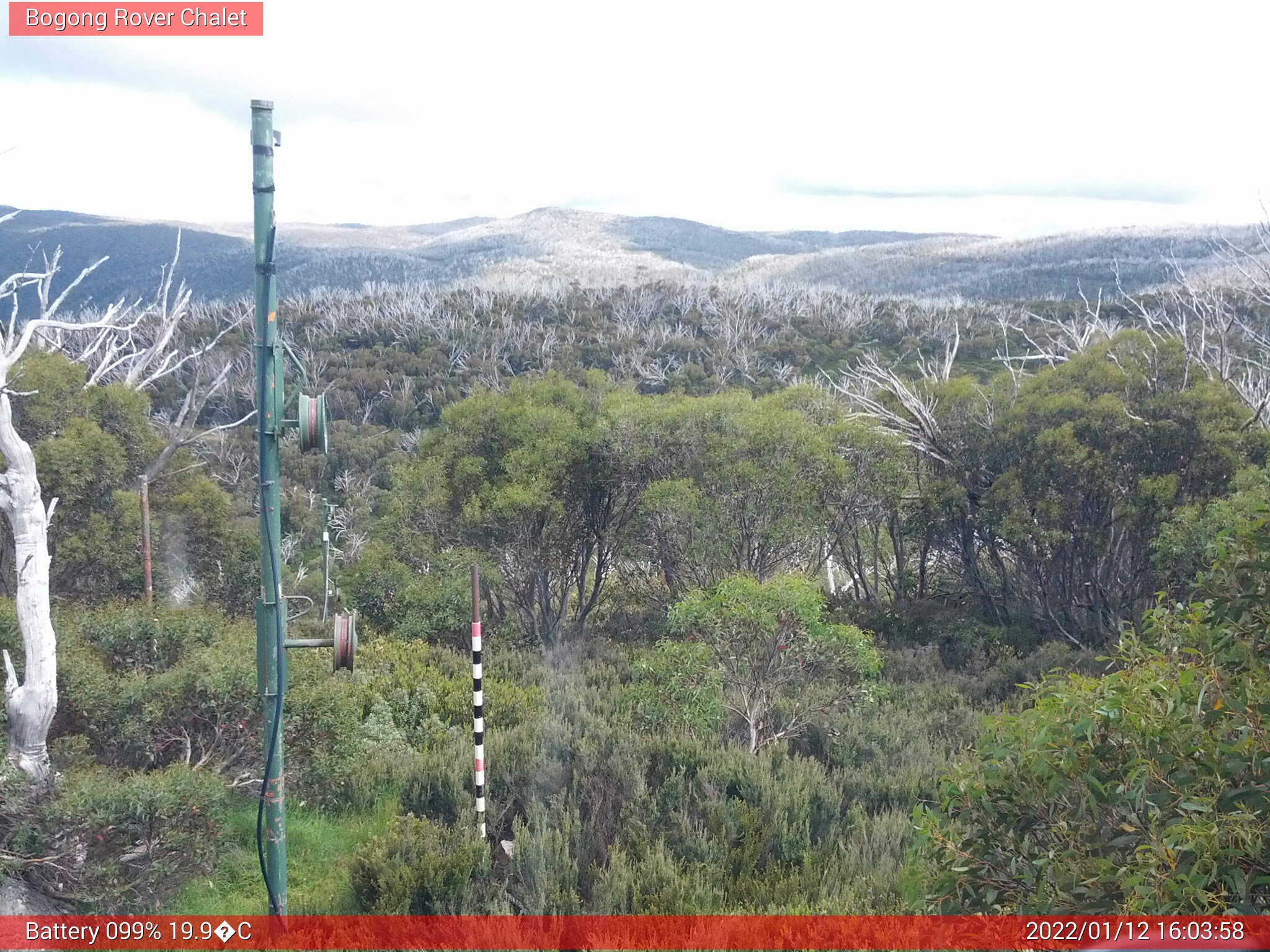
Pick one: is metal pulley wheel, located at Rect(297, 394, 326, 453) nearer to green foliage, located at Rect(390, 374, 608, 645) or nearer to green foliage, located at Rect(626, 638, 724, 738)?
green foliage, located at Rect(626, 638, 724, 738)

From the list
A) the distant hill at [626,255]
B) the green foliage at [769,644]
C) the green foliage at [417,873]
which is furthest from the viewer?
the distant hill at [626,255]

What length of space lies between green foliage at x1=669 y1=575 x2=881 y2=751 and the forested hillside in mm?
41

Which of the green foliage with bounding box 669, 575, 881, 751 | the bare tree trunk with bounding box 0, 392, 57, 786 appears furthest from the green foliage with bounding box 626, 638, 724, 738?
the bare tree trunk with bounding box 0, 392, 57, 786

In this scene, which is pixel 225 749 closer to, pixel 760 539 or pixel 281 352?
pixel 281 352

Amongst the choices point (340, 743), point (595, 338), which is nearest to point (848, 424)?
point (340, 743)

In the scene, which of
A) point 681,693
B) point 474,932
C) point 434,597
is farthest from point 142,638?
point 474,932

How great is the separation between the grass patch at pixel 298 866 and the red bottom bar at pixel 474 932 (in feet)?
1.05

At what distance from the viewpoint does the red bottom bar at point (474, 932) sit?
480 cm

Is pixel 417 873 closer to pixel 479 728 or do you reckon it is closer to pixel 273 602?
pixel 479 728

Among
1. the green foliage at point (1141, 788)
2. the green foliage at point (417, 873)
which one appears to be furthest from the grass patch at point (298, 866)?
the green foliage at point (1141, 788)

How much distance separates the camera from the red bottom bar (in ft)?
15.8

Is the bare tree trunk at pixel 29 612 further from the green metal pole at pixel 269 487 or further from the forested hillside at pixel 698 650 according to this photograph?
the green metal pole at pixel 269 487

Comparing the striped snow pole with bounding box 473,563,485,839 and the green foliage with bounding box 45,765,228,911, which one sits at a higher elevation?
the striped snow pole with bounding box 473,563,485,839

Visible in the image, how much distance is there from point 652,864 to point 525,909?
0.78 metres
